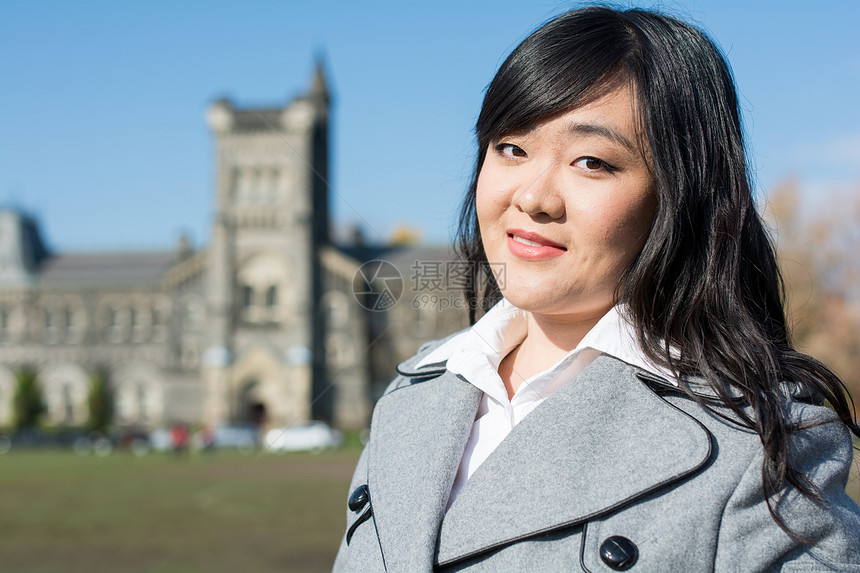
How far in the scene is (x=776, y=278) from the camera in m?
1.58

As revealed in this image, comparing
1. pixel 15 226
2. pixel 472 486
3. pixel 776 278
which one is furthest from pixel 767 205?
pixel 15 226

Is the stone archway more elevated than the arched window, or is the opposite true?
the arched window

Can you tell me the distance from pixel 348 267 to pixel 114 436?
13.4 m

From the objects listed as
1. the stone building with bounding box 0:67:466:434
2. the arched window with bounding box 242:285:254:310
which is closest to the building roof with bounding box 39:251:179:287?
the stone building with bounding box 0:67:466:434

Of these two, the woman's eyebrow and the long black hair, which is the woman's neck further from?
the woman's eyebrow

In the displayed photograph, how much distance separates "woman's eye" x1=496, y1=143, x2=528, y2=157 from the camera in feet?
5.39

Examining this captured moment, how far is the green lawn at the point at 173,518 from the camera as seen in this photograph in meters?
9.98

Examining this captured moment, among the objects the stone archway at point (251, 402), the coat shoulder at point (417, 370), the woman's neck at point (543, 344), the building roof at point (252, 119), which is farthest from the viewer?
the building roof at point (252, 119)

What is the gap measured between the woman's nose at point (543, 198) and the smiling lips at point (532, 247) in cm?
4

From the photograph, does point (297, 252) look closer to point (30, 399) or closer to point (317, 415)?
point (317, 415)

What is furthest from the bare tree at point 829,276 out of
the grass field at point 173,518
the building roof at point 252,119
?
the building roof at point 252,119

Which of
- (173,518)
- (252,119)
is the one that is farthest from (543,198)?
(252,119)

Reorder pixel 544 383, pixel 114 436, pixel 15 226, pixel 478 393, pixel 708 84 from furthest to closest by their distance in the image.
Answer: pixel 15 226 → pixel 114 436 → pixel 478 393 → pixel 544 383 → pixel 708 84

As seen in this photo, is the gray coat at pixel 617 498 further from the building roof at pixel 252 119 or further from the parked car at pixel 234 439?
the building roof at pixel 252 119
